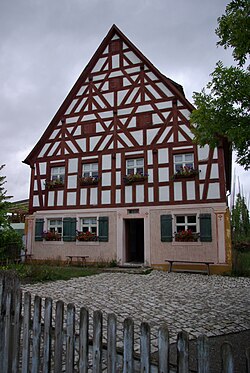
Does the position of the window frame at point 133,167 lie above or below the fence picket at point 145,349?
above

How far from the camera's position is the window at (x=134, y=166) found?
1504 cm

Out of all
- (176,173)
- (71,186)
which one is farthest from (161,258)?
(71,186)

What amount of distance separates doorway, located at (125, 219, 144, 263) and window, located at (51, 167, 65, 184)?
4.24 meters

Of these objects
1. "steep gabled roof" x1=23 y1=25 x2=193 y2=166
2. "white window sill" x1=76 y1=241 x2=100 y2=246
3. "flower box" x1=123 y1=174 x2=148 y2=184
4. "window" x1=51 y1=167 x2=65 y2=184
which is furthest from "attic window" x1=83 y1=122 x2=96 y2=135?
"white window sill" x1=76 y1=241 x2=100 y2=246

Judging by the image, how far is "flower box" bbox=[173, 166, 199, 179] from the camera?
1367cm

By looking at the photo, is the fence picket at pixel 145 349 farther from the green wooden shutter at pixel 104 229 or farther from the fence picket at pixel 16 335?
the green wooden shutter at pixel 104 229

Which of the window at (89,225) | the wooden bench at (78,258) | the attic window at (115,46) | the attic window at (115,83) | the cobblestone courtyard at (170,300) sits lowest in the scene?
the cobblestone courtyard at (170,300)

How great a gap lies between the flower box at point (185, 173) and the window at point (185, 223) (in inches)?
69.7

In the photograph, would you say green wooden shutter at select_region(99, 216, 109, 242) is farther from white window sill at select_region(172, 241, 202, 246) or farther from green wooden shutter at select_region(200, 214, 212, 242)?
green wooden shutter at select_region(200, 214, 212, 242)

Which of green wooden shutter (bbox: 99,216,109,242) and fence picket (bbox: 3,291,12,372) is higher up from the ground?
green wooden shutter (bbox: 99,216,109,242)

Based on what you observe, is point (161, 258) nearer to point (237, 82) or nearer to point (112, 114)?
point (112, 114)

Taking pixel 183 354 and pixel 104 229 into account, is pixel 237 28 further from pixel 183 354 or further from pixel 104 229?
pixel 104 229

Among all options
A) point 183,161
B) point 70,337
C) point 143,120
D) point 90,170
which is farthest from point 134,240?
point 70,337

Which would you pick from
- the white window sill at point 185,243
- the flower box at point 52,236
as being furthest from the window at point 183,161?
the flower box at point 52,236
